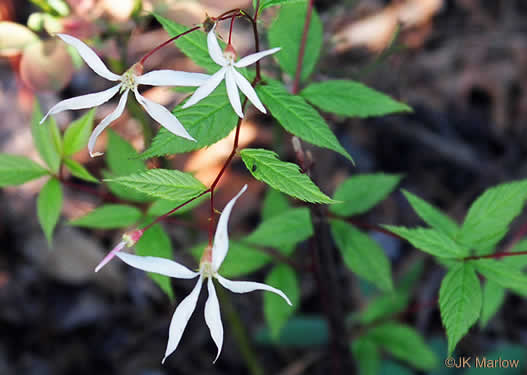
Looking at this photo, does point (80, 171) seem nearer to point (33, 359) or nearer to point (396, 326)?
point (396, 326)

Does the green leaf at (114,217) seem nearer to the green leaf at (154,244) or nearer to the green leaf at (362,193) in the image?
the green leaf at (154,244)

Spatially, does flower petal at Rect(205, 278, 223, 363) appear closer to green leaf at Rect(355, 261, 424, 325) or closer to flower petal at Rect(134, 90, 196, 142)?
flower petal at Rect(134, 90, 196, 142)

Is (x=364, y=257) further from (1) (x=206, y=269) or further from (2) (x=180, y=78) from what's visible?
(2) (x=180, y=78)

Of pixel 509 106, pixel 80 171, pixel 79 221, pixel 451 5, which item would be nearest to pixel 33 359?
pixel 79 221

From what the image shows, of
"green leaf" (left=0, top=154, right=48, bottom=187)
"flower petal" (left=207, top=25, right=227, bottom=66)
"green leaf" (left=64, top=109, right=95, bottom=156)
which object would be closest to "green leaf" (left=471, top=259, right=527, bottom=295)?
"flower petal" (left=207, top=25, right=227, bottom=66)

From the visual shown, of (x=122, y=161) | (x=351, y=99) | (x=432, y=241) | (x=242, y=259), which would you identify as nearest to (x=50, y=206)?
(x=122, y=161)

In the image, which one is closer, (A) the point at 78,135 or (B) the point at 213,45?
Answer: (B) the point at 213,45

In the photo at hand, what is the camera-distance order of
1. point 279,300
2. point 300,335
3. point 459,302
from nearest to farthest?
1. point 459,302
2. point 279,300
3. point 300,335
